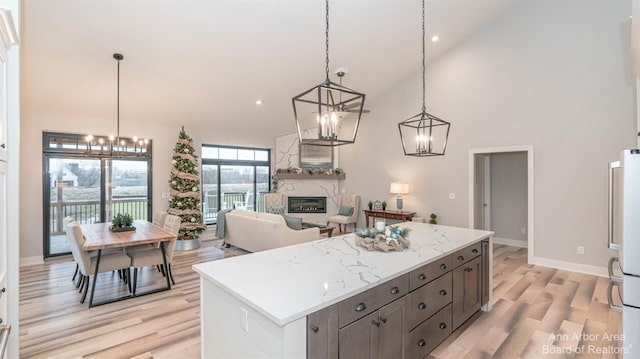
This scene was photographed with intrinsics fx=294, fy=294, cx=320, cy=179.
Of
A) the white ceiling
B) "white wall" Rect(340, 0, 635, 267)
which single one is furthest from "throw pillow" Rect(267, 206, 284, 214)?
"white wall" Rect(340, 0, 635, 267)

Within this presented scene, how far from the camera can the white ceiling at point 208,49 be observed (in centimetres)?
353

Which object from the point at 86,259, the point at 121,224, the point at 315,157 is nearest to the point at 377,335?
the point at 86,259

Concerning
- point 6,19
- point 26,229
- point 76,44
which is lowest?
point 26,229

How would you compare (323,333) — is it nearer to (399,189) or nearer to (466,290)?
(466,290)

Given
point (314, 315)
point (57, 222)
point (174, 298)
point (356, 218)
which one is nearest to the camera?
point (314, 315)

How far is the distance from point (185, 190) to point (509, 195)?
700 centimetres

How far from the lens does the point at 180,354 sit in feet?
8.18

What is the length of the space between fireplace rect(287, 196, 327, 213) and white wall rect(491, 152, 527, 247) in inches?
164

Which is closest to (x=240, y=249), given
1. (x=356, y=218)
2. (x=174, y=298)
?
(x=174, y=298)

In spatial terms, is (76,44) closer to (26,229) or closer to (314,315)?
(26,229)

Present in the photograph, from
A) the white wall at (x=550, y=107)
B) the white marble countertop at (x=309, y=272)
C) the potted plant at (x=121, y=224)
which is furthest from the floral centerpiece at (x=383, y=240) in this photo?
the white wall at (x=550, y=107)

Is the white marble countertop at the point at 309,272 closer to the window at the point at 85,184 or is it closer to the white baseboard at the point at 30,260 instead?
the window at the point at 85,184

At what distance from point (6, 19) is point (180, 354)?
2.55 m

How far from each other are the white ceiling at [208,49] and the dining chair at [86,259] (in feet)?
7.54
